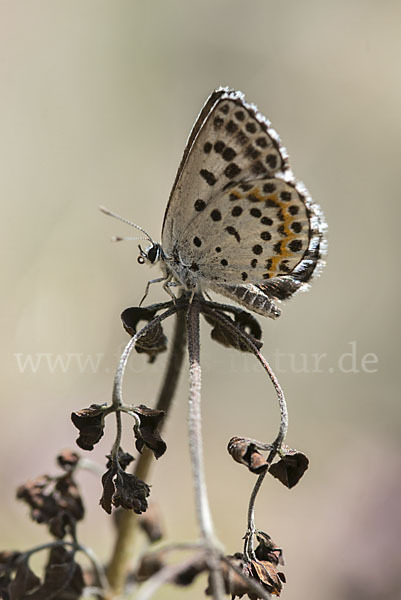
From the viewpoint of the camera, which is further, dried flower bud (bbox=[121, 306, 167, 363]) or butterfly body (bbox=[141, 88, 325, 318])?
butterfly body (bbox=[141, 88, 325, 318])

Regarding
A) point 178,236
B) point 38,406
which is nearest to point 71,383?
point 38,406

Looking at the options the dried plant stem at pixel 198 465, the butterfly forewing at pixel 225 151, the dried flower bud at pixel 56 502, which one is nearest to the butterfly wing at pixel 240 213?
the butterfly forewing at pixel 225 151

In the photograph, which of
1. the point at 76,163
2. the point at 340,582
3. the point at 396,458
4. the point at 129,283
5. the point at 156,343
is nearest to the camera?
the point at 156,343

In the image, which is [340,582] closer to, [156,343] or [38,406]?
[38,406]

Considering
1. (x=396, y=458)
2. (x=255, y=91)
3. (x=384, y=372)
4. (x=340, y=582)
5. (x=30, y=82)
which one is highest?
(x=255, y=91)

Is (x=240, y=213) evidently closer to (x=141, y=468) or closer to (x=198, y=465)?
(x=141, y=468)

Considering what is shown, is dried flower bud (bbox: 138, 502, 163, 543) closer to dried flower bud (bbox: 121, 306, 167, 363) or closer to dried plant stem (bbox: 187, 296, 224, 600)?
dried flower bud (bbox: 121, 306, 167, 363)

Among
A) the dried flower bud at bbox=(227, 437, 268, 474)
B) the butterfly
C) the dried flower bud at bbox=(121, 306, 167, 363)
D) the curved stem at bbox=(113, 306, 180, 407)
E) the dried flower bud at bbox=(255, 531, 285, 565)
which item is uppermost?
the butterfly

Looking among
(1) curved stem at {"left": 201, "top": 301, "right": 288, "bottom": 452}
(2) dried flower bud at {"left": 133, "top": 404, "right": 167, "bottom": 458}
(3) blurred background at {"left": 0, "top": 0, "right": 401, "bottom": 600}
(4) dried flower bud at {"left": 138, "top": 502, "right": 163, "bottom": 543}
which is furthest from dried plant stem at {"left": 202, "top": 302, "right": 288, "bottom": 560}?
(3) blurred background at {"left": 0, "top": 0, "right": 401, "bottom": 600}
